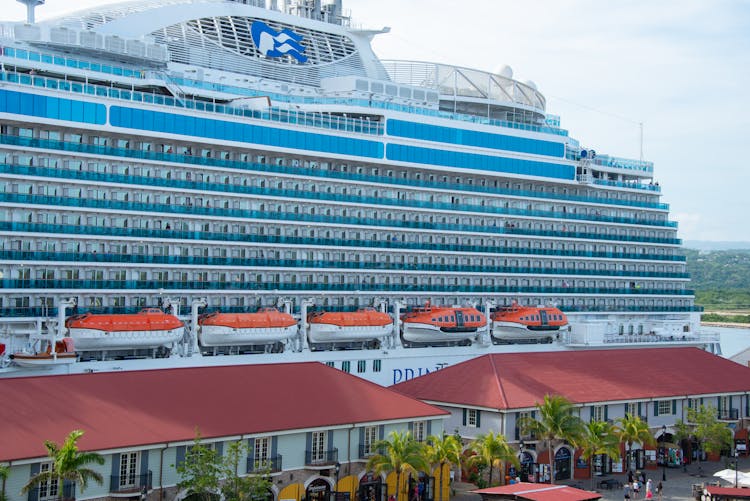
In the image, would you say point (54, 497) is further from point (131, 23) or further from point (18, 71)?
point (131, 23)

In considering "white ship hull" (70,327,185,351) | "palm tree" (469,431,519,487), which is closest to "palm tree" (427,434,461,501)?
"palm tree" (469,431,519,487)

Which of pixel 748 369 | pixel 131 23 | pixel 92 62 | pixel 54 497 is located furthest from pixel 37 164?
pixel 748 369

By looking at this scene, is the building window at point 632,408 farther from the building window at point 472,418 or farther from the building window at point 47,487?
the building window at point 47,487

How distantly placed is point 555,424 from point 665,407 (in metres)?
13.0

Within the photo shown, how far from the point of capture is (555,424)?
49.2 metres

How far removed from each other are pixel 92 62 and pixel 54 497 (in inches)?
984

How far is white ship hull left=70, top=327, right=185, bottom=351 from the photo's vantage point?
157 ft

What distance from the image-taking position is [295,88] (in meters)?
63.5

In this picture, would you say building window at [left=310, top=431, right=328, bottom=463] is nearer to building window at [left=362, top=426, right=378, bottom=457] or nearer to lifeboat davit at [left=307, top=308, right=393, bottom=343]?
building window at [left=362, top=426, right=378, bottom=457]

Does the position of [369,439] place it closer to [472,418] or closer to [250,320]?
[472,418]

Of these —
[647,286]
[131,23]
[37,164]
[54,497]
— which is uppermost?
[131,23]

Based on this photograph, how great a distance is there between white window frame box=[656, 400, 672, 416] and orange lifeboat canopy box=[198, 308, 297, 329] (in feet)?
70.4

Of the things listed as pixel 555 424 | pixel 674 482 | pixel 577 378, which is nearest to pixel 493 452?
pixel 555 424

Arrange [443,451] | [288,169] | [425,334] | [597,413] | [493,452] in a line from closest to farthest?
[443,451]
[493,452]
[597,413]
[288,169]
[425,334]
